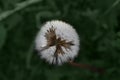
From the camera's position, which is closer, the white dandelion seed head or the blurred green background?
the white dandelion seed head

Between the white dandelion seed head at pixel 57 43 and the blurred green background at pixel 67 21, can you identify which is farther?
the blurred green background at pixel 67 21

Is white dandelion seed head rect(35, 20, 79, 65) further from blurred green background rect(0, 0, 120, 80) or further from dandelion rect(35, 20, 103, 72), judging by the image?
blurred green background rect(0, 0, 120, 80)

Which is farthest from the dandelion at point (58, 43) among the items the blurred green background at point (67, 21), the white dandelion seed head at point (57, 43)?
the blurred green background at point (67, 21)

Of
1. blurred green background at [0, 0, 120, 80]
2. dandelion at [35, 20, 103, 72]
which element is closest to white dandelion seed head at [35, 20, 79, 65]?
dandelion at [35, 20, 103, 72]

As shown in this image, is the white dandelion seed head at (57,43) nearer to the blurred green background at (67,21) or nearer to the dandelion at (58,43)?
the dandelion at (58,43)

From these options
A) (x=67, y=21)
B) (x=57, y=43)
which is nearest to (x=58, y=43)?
(x=57, y=43)

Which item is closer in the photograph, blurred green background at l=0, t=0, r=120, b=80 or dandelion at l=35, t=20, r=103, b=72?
dandelion at l=35, t=20, r=103, b=72

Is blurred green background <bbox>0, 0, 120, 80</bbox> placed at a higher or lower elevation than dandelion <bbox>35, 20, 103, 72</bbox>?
higher
